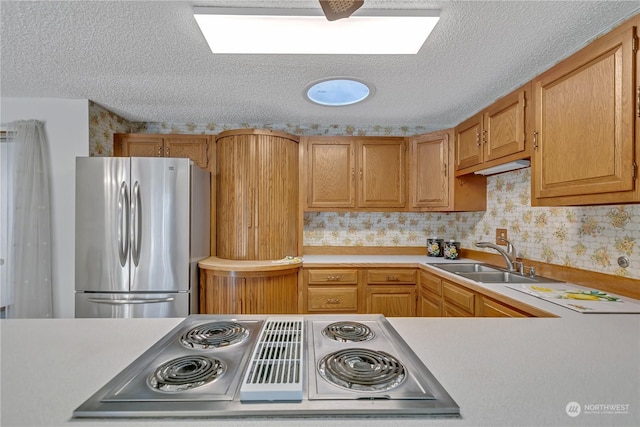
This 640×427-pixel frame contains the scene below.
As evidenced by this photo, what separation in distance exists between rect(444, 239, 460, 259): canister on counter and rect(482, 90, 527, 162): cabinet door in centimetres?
A: 100

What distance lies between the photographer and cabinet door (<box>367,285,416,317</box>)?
2682mm

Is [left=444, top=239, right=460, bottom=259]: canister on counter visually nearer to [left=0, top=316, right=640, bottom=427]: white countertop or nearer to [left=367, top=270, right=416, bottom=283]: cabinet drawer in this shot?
[left=367, top=270, right=416, bottom=283]: cabinet drawer

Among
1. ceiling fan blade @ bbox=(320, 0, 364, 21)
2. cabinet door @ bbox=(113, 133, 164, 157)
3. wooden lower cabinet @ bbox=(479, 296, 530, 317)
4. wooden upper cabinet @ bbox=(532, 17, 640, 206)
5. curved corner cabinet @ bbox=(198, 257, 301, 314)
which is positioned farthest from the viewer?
cabinet door @ bbox=(113, 133, 164, 157)

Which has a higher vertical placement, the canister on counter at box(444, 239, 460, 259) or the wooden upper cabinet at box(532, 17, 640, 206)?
the wooden upper cabinet at box(532, 17, 640, 206)

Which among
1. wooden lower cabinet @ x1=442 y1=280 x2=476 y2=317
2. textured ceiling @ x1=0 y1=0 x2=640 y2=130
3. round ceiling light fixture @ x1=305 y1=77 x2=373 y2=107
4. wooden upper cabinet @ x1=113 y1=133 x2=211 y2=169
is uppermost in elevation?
textured ceiling @ x1=0 y1=0 x2=640 y2=130

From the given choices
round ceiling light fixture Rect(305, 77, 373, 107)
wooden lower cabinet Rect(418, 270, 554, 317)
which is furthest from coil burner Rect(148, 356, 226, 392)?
round ceiling light fixture Rect(305, 77, 373, 107)

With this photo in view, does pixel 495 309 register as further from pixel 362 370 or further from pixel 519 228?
pixel 362 370

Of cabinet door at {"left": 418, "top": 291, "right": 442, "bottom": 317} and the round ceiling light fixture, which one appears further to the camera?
cabinet door at {"left": 418, "top": 291, "right": 442, "bottom": 317}

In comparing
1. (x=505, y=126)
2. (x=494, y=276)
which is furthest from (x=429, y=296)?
(x=505, y=126)

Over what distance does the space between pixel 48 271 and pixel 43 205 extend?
0.55 metres

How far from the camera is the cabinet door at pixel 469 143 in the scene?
2359 millimetres

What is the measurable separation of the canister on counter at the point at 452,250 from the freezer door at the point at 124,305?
2.53 m

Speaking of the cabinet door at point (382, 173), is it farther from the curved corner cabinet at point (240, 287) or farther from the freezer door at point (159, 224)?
the freezer door at point (159, 224)

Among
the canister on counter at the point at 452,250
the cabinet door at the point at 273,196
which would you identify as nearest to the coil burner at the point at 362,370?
the cabinet door at the point at 273,196
